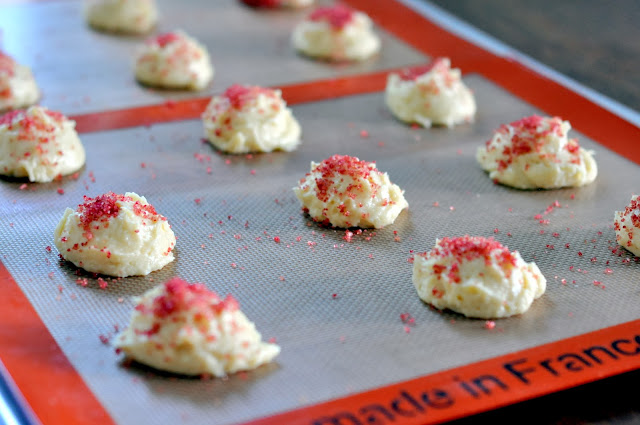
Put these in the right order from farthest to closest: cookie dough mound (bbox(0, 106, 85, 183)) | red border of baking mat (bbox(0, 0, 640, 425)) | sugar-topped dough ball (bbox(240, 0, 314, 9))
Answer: sugar-topped dough ball (bbox(240, 0, 314, 9)) → cookie dough mound (bbox(0, 106, 85, 183)) → red border of baking mat (bbox(0, 0, 640, 425))

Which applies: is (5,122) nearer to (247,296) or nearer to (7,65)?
(7,65)

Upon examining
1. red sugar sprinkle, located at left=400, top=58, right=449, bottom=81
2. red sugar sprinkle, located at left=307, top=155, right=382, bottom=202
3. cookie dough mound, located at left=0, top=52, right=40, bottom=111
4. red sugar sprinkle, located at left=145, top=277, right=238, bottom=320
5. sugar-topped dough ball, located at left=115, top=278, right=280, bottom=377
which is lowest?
cookie dough mound, located at left=0, top=52, right=40, bottom=111

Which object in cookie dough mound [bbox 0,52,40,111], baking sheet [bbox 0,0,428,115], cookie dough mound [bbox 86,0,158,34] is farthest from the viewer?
cookie dough mound [bbox 86,0,158,34]

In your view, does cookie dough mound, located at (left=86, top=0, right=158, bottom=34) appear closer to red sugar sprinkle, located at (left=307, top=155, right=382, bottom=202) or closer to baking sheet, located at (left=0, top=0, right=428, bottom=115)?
baking sheet, located at (left=0, top=0, right=428, bottom=115)

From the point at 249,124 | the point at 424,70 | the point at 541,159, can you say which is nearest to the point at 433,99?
the point at 424,70

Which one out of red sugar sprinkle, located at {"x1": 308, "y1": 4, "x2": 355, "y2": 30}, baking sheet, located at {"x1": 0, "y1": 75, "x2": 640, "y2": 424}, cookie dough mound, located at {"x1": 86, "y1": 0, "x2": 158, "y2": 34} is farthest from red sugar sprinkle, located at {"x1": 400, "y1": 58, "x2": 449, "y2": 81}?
cookie dough mound, located at {"x1": 86, "y1": 0, "x2": 158, "y2": 34}

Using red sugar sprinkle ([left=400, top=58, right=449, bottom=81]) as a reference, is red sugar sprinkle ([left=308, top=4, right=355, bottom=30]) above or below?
below

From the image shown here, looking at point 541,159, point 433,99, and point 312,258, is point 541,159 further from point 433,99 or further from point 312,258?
point 312,258

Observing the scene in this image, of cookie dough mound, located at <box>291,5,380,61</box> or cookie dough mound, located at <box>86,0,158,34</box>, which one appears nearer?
cookie dough mound, located at <box>291,5,380,61</box>
